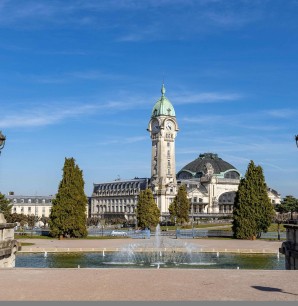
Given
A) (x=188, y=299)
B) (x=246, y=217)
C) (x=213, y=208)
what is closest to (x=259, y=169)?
(x=246, y=217)

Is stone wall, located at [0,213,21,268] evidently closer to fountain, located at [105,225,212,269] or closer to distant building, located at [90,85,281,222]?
fountain, located at [105,225,212,269]

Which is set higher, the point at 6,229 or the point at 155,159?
the point at 155,159

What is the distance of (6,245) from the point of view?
886 inches

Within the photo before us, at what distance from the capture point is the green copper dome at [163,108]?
17050 cm

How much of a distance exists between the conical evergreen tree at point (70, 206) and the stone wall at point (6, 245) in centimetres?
5187

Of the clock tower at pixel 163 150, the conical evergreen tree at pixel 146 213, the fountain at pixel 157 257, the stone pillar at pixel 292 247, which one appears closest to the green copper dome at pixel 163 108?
the clock tower at pixel 163 150

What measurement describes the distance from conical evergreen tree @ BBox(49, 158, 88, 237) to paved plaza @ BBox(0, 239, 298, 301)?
180 ft

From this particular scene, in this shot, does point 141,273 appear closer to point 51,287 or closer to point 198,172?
point 51,287

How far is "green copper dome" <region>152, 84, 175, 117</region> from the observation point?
170500 millimetres

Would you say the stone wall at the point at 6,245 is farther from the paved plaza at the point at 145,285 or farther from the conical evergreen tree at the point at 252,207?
the conical evergreen tree at the point at 252,207

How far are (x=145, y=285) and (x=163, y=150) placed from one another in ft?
499

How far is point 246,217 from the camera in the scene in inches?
2854

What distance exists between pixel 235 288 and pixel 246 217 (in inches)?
2257

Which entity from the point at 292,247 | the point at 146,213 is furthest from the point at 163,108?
the point at 292,247
